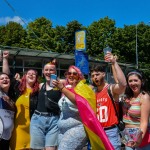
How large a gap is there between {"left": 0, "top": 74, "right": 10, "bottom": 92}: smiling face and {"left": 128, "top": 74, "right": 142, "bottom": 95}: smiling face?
6.28 feet

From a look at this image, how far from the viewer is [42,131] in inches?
200

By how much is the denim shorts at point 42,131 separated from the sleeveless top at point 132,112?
132cm

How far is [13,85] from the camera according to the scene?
17.4 feet

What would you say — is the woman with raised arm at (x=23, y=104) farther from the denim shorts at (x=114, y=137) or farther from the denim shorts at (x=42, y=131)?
the denim shorts at (x=114, y=137)

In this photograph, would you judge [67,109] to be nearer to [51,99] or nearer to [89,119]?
[89,119]

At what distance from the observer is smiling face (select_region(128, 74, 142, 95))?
13.8ft

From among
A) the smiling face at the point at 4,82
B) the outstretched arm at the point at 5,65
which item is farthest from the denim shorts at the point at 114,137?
the outstretched arm at the point at 5,65

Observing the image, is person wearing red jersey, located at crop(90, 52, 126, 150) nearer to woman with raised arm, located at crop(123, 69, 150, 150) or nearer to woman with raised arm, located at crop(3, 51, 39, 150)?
woman with raised arm, located at crop(123, 69, 150, 150)

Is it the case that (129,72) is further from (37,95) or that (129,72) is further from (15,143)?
(15,143)

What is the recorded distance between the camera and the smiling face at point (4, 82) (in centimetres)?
500

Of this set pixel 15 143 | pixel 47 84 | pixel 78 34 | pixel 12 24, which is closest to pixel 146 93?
pixel 47 84

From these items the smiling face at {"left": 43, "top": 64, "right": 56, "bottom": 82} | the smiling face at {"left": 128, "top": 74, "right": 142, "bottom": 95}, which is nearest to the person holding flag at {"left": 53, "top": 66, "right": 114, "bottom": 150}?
the smiling face at {"left": 128, "top": 74, "right": 142, "bottom": 95}

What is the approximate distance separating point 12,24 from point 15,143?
1607 inches

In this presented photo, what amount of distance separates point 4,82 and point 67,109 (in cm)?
122
